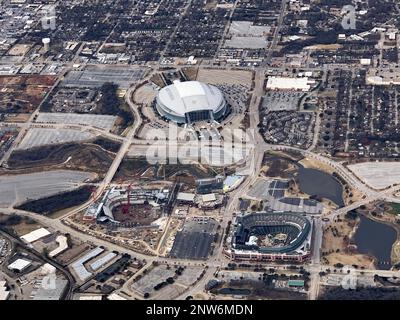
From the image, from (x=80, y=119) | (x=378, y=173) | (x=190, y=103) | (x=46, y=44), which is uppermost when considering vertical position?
(x=190, y=103)

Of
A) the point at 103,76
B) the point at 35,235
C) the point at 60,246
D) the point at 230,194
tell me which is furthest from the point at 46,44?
the point at 60,246

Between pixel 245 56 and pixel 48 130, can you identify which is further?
pixel 245 56

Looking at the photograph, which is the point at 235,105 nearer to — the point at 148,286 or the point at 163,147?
the point at 163,147

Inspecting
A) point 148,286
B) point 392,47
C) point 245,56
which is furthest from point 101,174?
point 392,47

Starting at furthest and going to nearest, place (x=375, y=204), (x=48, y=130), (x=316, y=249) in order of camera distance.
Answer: (x=48, y=130)
(x=375, y=204)
(x=316, y=249)

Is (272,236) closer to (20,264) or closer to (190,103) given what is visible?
(20,264)
